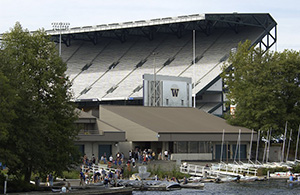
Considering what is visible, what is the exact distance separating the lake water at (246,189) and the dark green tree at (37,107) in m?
9.73

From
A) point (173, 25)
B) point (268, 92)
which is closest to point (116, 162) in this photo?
point (268, 92)

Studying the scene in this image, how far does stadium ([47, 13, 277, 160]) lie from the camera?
266 feet

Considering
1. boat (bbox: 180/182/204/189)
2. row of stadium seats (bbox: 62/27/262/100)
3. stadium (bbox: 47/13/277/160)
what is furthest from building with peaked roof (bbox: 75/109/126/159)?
row of stadium seats (bbox: 62/27/262/100)

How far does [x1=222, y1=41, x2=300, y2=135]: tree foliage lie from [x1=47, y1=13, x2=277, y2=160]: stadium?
2628 millimetres

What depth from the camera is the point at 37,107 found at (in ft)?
173

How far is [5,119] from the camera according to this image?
4744 centimetres

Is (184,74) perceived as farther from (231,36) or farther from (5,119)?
(5,119)

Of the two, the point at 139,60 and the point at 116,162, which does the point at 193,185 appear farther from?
the point at 139,60

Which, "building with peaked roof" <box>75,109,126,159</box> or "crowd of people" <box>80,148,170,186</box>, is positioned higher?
"building with peaked roof" <box>75,109,126,159</box>

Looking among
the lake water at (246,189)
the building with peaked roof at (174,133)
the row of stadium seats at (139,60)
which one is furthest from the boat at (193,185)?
the row of stadium seats at (139,60)

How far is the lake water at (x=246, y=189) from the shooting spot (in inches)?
2389

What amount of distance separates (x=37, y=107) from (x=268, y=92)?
146 feet

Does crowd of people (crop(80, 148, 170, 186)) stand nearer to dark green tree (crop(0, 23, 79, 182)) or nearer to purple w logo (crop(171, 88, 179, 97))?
dark green tree (crop(0, 23, 79, 182))

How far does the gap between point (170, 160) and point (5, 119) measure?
33.5 metres
